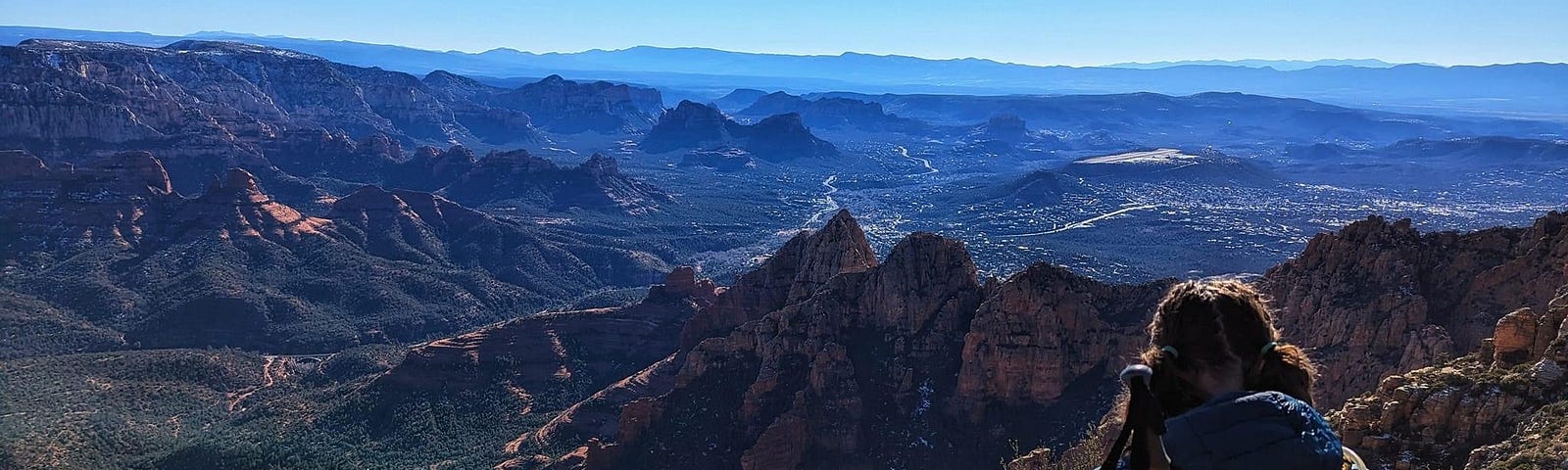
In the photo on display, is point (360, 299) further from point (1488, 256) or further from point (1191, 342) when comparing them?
point (1191, 342)

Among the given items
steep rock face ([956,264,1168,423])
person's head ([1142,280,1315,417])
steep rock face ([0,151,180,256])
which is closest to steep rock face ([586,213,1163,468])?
steep rock face ([956,264,1168,423])

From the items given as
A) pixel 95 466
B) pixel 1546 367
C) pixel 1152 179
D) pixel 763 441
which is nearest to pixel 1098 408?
pixel 763 441

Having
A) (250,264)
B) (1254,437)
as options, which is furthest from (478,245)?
(1254,437)

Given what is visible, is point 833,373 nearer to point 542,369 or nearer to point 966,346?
point 966,346

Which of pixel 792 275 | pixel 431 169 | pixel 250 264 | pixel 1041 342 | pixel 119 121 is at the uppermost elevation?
pixel 119 121

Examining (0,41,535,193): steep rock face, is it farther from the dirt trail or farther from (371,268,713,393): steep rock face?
(371,268,713,393): steep rock face
